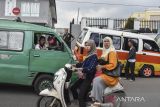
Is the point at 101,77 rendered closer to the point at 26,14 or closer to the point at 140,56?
the point at 140,56

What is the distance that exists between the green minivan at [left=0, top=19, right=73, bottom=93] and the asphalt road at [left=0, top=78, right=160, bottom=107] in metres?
0.48

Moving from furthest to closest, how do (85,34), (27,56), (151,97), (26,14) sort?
(26,14) → (85,34) → (151,97) → (27,56)

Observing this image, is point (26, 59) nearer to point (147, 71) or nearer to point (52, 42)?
point (52, 42)

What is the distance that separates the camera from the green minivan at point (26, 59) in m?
13.2

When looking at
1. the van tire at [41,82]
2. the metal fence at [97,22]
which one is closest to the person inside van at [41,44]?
the van tire at [41,82]

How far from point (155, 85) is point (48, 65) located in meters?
5.64

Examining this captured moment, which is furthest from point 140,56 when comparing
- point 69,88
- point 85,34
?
point 69,88

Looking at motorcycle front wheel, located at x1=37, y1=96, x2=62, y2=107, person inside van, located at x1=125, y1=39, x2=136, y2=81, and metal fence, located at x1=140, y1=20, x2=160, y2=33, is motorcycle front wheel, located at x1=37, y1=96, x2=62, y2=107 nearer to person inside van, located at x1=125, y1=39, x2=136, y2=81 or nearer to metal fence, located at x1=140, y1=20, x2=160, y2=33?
person inside van, located at x1=125, y1=39, x2=136, y2=81

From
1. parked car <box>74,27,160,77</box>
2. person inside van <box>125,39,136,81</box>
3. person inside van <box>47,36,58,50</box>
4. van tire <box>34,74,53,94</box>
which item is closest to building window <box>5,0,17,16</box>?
parked car <box>74,27,160,77</box>

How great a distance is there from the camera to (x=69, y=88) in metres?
11.2

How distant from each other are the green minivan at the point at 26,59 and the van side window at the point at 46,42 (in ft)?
0.56

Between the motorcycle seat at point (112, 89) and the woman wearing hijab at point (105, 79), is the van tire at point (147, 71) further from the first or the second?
the woman wearing hijab at point (105, 79)

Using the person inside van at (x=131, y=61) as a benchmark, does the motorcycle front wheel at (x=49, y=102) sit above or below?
below

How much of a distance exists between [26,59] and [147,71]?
27.6 feet
